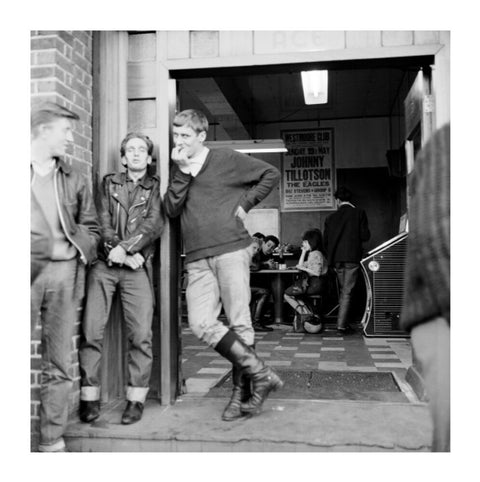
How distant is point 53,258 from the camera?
2.84m

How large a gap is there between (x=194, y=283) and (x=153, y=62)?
4.50 feet

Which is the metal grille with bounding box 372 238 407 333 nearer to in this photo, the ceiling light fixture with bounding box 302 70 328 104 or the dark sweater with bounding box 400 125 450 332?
the ceiling light fixture with bounding box 302 70 328 104

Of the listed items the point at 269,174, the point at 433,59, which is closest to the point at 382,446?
the point at 269,174

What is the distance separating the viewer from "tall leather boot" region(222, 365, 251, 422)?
3.13 meters

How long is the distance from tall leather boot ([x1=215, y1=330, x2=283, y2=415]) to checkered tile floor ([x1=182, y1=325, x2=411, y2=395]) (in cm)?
85

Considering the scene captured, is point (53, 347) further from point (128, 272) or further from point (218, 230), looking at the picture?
point (218, 230)

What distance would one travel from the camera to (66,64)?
3121 mm

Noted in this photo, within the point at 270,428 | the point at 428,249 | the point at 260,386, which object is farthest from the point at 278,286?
the point at 428,249

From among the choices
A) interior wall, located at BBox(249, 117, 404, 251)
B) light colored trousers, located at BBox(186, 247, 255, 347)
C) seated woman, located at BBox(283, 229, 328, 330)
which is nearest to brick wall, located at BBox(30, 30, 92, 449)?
light colored trousers, located at BBox(186, 247, 255, 347)

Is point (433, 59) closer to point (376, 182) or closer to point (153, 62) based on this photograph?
point (153, 62)

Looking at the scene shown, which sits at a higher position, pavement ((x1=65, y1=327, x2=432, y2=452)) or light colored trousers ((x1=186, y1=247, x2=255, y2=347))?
light colored trousers ((x1=186, y1=247, x2=255, y2=347))

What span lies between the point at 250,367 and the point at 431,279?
5.71 feet

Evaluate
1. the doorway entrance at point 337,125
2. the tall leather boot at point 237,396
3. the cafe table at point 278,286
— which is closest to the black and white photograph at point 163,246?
the tall leather boot at point 237,396

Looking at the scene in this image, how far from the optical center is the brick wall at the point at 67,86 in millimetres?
2934
